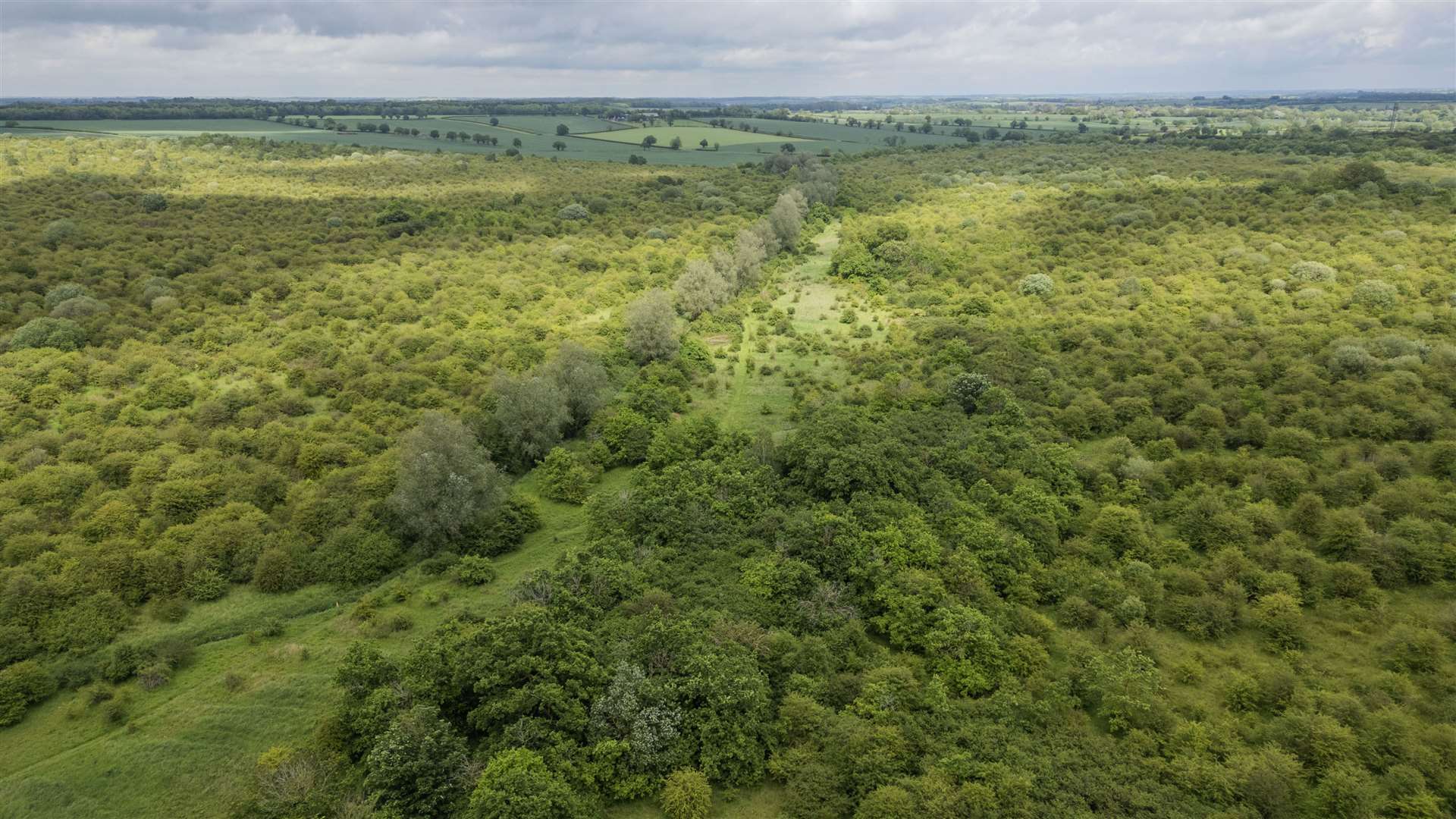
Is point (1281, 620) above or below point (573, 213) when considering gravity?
below

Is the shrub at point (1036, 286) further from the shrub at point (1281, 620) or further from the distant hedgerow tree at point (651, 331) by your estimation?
the shrub at point (1281, 620)

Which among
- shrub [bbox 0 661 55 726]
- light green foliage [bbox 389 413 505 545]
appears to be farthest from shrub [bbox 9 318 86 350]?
light green foliage [bbox 389 413 505 545]

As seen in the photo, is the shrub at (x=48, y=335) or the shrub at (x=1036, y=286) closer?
the shrub at (x=48, y=335)

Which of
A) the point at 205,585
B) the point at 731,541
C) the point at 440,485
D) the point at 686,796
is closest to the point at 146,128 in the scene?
the point at 205,585

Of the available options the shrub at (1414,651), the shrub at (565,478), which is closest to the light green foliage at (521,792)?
the shrub at (565,478)

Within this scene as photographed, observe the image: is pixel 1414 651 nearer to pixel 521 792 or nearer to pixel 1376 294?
pixel 521 792

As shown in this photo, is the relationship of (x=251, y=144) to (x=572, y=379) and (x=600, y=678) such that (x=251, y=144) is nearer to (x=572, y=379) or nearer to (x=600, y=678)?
(x=572, y=379)
